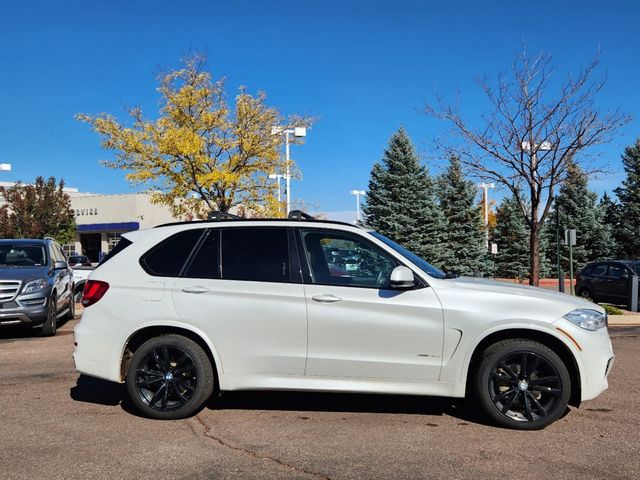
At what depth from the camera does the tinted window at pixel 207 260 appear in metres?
5.16

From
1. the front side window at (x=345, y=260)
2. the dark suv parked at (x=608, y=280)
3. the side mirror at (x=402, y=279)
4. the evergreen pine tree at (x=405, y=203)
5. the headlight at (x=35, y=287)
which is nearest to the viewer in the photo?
the side mirror at (x=402, y=279)

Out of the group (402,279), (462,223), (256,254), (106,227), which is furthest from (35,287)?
(106,227)

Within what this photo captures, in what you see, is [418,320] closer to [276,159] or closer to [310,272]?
[310,272]

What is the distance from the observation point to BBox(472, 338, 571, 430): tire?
15.6 feet

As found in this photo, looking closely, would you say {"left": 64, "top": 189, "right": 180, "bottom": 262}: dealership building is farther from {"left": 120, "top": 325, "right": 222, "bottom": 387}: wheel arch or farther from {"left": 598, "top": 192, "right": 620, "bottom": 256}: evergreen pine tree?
{"left": 120, "top": 325, "right": 222, "bottom": 387}: wheel arch

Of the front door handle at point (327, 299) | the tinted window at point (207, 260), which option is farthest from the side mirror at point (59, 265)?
the front door handle at point (327, 299)

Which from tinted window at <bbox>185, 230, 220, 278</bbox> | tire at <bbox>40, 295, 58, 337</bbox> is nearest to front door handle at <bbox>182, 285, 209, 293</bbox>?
tinted window at <bbox>185, 230, 220, 278</bbox>

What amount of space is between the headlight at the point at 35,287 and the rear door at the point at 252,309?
5.71 meters

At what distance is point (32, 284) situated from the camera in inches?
382

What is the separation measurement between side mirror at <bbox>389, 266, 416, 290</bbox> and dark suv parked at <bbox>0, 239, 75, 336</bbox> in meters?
7.15

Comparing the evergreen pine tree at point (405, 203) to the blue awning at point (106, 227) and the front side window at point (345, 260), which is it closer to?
the blue awning at point (106, 227)

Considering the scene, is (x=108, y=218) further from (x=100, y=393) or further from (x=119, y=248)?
(x=119, y=248)

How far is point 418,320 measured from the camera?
4.80 meters

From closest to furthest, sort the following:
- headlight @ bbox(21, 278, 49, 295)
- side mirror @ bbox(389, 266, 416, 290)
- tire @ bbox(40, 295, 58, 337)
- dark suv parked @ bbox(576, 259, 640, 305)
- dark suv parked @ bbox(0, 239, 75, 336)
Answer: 1. side mirror @ bbox(389, 266, 416, 290)
2. dark suv parked @ bbox(0, 239, 75, 336)
3. headlight @ bbox(21, 278, 49, 295)
4. tire @ bbox(40, 295, 58, 337)
5. dark suv parked @ bbox(576, 259, 640, 305)
